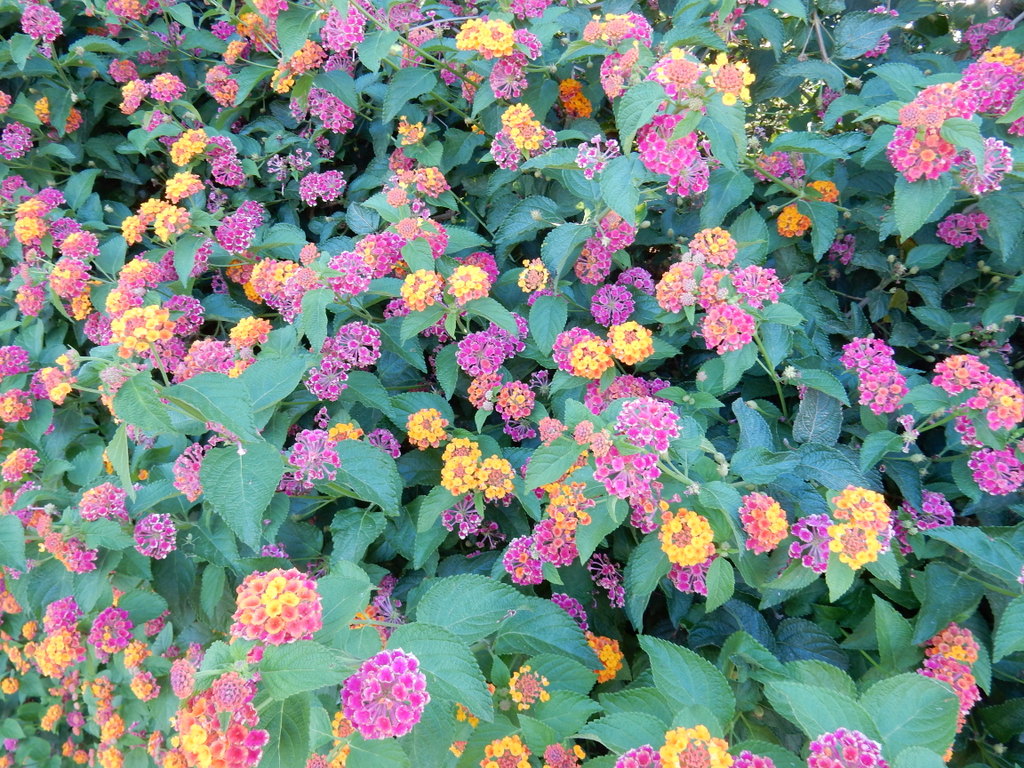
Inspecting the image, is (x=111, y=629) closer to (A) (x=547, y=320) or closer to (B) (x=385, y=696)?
(B) (x=385, y=696)

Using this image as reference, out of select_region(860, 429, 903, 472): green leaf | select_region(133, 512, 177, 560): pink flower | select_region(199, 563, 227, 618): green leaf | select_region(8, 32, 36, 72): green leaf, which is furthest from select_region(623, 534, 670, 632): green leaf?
select_region(8, 32, 36, 72): green leaf

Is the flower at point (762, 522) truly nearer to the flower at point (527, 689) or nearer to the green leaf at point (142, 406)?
the flower at point (527, 689)

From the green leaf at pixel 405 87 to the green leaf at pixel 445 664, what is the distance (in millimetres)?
1963

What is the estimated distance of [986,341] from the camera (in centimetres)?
213

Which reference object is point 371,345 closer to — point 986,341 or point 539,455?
point 539,455

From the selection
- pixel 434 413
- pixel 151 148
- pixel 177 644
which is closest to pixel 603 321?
pixel 434 413

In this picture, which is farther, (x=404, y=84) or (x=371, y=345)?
(x=404, y=84)

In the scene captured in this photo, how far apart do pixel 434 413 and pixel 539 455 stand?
1.83ft

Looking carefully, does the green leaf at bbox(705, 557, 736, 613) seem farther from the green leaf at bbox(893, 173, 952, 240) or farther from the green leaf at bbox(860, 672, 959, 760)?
the green leaf at bbox(893, 173, 952, 240)

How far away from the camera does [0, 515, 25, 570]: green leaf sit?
2.04 meters

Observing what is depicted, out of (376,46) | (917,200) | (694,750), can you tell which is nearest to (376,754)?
(694,750)

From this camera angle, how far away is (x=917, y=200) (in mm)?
1818

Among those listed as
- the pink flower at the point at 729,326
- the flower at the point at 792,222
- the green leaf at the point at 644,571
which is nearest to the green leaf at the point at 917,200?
the flower at the point at 792,222

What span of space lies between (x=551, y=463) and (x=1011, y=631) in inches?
47.2
